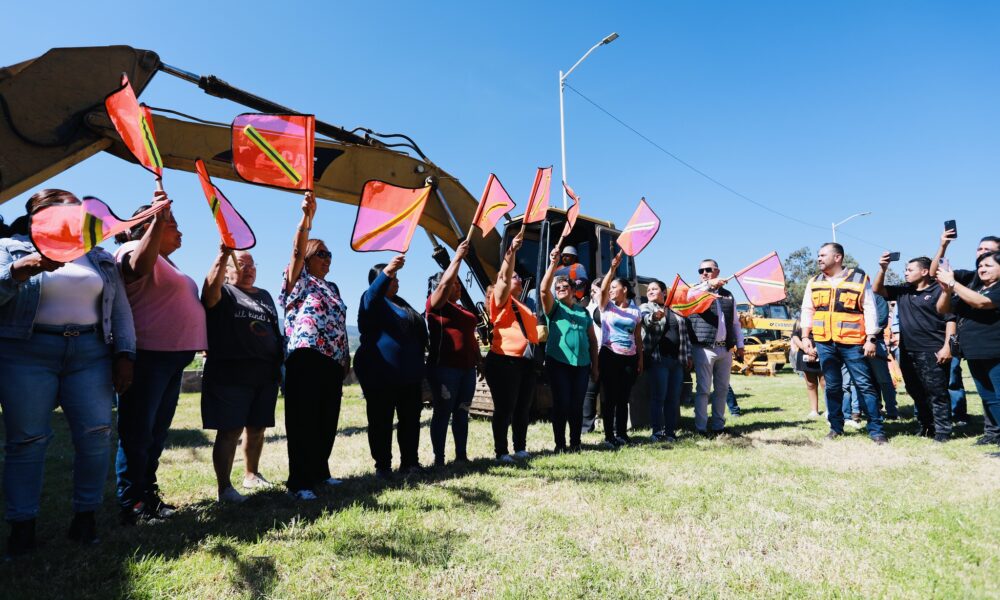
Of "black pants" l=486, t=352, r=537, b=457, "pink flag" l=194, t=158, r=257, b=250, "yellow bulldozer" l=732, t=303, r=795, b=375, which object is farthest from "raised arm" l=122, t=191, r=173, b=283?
"yellow bulldozer" l=732, t=303, r=795, b=375

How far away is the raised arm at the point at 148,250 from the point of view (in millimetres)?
2861

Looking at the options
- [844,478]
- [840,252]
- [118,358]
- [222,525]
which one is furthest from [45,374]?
[840,252]

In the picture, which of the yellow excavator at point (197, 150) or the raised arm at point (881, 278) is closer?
the yellow excavator at point (197, 150)

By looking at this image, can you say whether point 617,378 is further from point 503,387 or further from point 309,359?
point 309,359

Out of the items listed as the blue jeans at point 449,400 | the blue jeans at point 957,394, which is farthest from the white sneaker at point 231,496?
the blue jeans at point 957,394

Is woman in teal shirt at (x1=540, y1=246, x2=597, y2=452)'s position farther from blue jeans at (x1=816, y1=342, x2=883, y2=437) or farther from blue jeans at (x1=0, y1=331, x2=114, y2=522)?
blue jeans at (x1=0, y1=331, x2=114, y2=522)

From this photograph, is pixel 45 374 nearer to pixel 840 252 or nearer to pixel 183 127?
pixel 183 127

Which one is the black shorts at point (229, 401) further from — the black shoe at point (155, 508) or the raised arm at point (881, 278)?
the raised arm at point (881, 278)

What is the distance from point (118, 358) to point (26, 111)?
286 cm

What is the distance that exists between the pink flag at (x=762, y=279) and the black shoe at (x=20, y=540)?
21.4 ft

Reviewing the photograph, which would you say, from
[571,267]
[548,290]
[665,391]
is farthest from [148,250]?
[665,391]

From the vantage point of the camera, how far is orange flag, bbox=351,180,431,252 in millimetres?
4109

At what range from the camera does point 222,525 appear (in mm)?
3025

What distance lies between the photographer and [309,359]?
3756 mm
